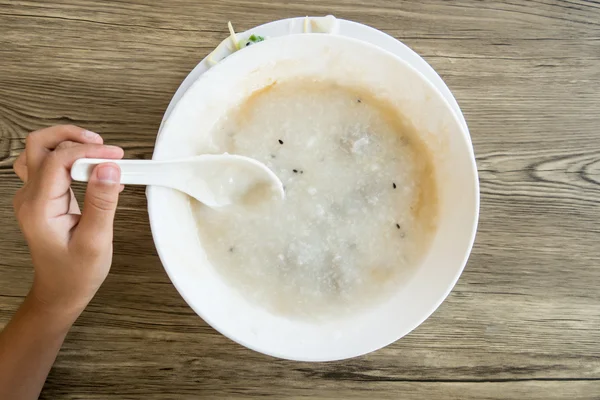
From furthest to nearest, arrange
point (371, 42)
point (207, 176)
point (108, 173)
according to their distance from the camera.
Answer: point (371, 42) → point (207, 176) → point (108, 173)

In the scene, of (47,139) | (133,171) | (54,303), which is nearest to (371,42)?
(133,171)

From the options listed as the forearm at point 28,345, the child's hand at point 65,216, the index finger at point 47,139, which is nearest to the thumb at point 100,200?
the child's hand at point 65,216

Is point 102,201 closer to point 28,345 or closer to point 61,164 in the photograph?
point 61,164

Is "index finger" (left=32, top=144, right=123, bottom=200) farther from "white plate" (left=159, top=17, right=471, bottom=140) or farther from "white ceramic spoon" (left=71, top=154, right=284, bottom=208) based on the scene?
"white plate" (left=159, top=17, right=471, bottom=140)

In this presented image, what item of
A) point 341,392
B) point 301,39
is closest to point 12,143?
point 301,39

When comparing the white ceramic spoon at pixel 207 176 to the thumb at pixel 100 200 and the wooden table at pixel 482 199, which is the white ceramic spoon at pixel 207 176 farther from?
the wooden table at pixel 482 199

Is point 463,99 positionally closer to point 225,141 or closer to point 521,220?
point 521,220
